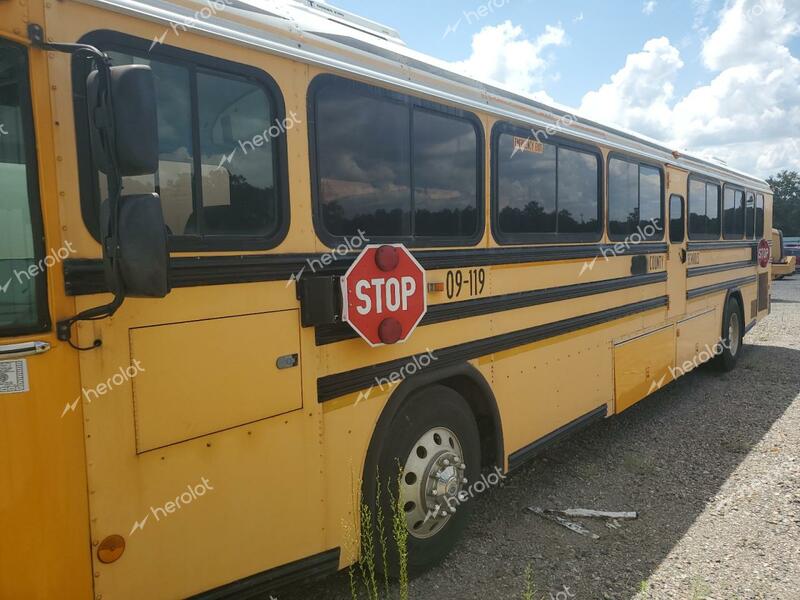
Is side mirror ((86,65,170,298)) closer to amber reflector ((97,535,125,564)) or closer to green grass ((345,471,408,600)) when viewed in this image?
amber reflector ((97,535,125,564))

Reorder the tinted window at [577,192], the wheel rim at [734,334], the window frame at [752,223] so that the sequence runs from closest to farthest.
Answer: the tinted window at [577,192] → the wheel rim at [734,334] → the window frame at [752,223]

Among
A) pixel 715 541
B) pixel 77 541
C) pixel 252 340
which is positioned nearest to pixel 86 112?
pixel 252 340

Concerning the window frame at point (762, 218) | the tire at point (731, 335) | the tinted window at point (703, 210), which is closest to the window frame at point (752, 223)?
the window frame at point (762, 218)

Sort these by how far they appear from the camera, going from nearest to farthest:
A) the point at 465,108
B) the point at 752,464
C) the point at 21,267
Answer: the point at 21,267 < the point at 465,108 < the point at 752,464

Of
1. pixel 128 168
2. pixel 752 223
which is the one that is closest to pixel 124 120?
pixel 128 168

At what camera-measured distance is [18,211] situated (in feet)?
5.89

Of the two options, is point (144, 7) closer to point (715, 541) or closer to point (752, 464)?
point (715, 541)

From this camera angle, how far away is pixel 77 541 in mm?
1892

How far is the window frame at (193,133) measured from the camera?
1.88 m

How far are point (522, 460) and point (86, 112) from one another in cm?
300

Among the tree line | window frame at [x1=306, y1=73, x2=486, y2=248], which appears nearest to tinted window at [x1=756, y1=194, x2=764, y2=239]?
window frame at [x1=306, y1=73, x2=486, y2=248]

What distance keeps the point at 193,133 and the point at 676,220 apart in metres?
5.15

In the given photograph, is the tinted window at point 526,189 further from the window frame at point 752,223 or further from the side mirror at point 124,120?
the window frame at point 752,223

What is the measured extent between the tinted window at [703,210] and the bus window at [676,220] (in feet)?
0.85
